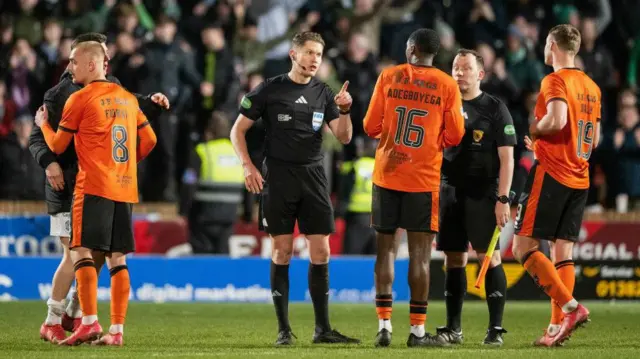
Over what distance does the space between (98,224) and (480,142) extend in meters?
2.94

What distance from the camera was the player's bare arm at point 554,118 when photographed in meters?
9.69

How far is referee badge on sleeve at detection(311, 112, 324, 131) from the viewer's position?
32.9 feet

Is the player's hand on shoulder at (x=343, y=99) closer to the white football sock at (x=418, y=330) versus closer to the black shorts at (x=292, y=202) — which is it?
the black shorts at (x=292, y=202)

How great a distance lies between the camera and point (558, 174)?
9.95 meters

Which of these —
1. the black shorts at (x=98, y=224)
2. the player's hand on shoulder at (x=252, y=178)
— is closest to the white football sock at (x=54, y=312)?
the black shorts at (x=98, y=224)

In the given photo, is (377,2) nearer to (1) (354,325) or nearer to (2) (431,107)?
(1) (354,325)

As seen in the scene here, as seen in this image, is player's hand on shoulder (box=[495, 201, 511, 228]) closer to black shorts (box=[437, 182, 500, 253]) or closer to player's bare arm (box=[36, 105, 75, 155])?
black shorts (box=[437, 182, 500, 253])

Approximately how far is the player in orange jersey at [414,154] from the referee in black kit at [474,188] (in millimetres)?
586

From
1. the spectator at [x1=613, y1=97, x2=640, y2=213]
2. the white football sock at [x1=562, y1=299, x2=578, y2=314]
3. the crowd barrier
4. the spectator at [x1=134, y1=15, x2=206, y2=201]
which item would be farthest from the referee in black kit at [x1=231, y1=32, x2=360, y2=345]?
the spectator at [x1=613, y1=97, x2=640, y2=213]

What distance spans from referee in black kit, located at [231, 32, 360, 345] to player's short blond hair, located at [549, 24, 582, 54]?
5.52ft

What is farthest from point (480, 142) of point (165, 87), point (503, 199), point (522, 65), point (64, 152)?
point (522, 65)

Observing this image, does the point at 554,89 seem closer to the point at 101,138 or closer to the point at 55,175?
the point at 101,138

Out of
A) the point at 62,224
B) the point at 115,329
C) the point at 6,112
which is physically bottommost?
the point at 115,329

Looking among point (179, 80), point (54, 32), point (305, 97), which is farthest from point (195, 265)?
point (305, 97)
